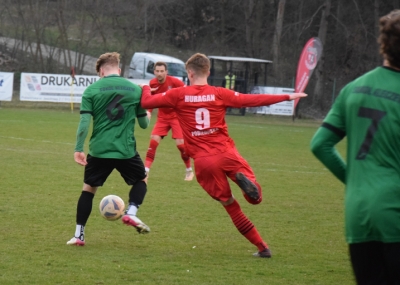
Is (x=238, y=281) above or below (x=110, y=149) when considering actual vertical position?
below

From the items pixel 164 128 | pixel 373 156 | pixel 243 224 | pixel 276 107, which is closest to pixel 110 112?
pixel 243 224

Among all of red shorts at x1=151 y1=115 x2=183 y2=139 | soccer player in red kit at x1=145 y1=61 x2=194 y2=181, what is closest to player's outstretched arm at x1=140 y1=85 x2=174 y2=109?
soccer player in red kit at x1=145 y1=61 x2=194 y2=181

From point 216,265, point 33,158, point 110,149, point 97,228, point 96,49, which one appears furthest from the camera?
point 96,49

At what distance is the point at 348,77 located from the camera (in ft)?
129

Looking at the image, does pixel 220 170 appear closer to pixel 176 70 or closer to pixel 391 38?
pixel 391 38

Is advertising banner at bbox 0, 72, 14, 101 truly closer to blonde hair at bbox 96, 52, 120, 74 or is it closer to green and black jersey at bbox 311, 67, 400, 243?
blonde hair at bbox 96, 52, 120, 74

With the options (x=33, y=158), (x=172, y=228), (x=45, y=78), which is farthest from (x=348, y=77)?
(x=172, y=228)

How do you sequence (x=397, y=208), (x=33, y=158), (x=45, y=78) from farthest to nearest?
(x=45, y=78) → (x=33, y=158) → (x=397, y=208)

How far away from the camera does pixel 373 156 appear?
10.1 feet

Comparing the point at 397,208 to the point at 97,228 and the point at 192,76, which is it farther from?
the point at 97,228

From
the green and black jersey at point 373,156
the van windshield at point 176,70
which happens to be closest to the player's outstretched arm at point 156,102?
the green and black jersey at point 373,156

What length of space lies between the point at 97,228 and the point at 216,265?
1.94m

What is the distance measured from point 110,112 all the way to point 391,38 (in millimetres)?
3759

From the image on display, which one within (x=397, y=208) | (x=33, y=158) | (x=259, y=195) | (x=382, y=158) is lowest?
(x=33, y=158)
